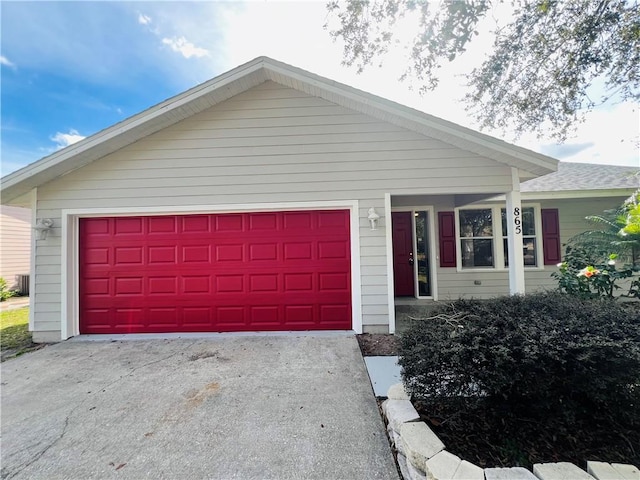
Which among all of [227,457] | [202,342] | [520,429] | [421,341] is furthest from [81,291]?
[520,429]

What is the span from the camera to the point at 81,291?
5.02 metres

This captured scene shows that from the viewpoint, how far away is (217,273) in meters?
4.98

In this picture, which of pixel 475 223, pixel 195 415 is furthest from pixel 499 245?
pixel 195 415

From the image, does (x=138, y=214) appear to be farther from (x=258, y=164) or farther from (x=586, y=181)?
(x=586, y=181)

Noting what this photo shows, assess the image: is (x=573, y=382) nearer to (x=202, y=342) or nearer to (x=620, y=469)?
(x=620, y=469)

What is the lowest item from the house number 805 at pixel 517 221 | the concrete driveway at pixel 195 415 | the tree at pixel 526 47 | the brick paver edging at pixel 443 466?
the concrete driveway at pixel 195 415

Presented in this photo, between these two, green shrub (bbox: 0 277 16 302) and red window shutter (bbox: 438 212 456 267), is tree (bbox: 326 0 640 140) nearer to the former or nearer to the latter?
red window shutter (bbox: 438 212 456 267)

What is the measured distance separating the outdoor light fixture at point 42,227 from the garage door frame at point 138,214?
0.21 m

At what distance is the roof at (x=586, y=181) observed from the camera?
631cm

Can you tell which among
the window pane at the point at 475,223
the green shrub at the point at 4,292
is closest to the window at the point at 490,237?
the window pane at the point at 475,223

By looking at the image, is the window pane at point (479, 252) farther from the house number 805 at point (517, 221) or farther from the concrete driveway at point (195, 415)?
the concrete driveway at point (195, 415)

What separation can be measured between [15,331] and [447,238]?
32.1 feet

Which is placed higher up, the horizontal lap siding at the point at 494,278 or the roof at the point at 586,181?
the roof at the point at 586,181

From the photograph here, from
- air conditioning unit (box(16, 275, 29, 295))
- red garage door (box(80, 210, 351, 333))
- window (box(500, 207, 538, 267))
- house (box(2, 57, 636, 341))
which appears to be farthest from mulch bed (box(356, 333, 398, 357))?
air conditioning unit (box(16, 275, 29, 295))
